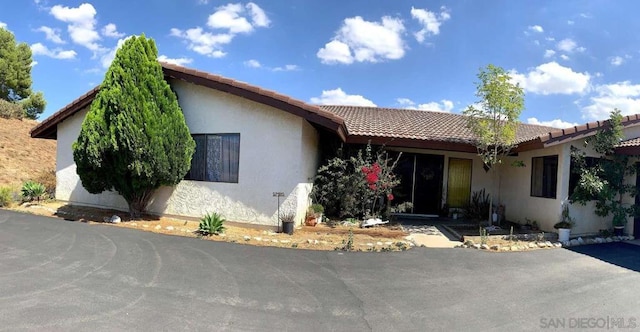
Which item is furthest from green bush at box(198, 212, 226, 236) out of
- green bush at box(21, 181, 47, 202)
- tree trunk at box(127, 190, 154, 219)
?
green bush at box(21, 181, 47, 202)

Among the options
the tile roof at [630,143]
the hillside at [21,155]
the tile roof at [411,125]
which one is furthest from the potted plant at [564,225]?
the hillside at [21,155]

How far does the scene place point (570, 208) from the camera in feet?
33.3

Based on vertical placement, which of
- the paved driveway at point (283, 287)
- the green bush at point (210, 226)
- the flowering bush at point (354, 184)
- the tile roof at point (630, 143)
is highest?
the tile roof at point (630, 143)

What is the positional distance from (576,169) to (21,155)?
79.9ft

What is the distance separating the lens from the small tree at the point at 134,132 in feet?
30.0

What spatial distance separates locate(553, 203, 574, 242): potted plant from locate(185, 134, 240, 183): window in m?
8.87

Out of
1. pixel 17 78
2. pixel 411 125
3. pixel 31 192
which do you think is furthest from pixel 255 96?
pixel 17 78

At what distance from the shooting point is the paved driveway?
4.11m

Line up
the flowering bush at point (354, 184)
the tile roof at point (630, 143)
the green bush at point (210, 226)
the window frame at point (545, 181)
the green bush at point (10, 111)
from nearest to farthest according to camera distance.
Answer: the green bush at point (210, 226) < the tile roof at point (630, 143) < the window frame at point (545, 181) < the flowering bush at point (354, 184) < the green bush at point (10, 111)

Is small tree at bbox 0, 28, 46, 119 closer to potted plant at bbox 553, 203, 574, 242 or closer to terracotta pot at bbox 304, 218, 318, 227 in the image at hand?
terracotta pot at bbox 304, 218, 318, 227

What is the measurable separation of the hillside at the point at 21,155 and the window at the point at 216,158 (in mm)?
10090

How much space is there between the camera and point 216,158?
10.3 m

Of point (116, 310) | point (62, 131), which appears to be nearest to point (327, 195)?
point (116, 310)

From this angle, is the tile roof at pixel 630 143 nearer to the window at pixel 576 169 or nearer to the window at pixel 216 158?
the window at pixel 576 169
